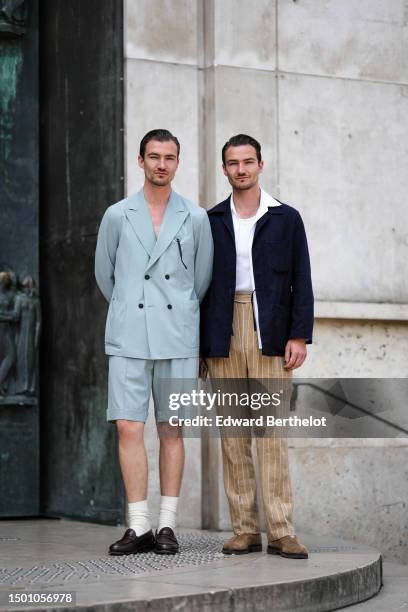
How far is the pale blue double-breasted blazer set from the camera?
6.46 meters

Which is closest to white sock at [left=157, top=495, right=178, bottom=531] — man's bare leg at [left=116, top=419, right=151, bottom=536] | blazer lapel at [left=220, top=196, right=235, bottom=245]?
man's bare leg at [left=116, top=419, right=151, bottom=536]

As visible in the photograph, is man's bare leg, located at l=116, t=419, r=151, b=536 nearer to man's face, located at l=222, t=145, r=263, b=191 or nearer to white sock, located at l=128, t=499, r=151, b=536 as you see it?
white sock, located at l=128, t=499, r=151, b=536

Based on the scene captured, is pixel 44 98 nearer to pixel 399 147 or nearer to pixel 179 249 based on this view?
pixel 399 147

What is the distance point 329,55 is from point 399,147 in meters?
0.85

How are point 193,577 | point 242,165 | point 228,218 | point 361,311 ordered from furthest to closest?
1. point 361,311
2. point 228,218
3. point 242,165
4. point 193,577

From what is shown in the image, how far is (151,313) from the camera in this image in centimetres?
644

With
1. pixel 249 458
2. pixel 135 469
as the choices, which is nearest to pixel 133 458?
pixel 135 469

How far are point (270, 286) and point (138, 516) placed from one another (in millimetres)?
1347

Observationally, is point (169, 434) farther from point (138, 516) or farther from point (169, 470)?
point (138, 516)

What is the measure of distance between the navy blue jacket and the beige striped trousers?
0.23 ft

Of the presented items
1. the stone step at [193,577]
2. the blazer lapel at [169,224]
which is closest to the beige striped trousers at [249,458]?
the stone step at [193,577]

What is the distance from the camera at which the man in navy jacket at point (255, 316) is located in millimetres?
6539

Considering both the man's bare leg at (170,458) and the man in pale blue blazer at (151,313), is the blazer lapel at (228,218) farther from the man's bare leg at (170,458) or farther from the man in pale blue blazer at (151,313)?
the man's bare leg at (170,458)

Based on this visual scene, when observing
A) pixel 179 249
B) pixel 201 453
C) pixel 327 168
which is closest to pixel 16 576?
pixel 179 249
